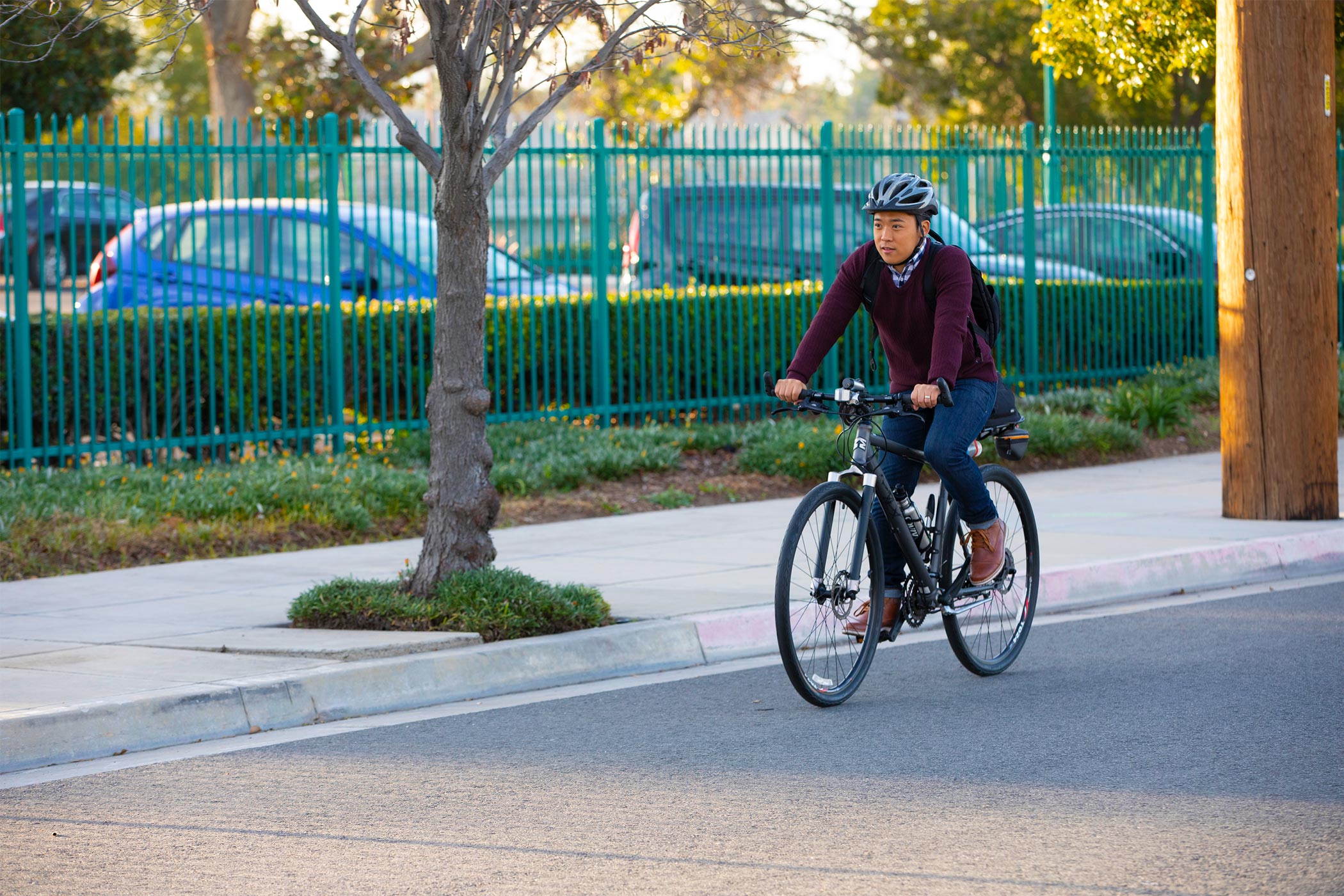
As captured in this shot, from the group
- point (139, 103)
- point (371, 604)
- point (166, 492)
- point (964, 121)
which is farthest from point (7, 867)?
point (139, 103)

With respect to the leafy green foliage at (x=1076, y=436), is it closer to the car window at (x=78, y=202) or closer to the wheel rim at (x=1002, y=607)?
the wheel rim at (x=1002, y=607)

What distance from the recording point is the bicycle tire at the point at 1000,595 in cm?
711

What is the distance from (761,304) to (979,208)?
8.21ft

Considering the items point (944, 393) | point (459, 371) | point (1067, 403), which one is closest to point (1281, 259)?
point (1067, 403)

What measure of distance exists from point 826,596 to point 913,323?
1.10 m

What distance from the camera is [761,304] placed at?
48.6ft

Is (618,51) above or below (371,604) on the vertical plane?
above

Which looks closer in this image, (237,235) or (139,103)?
(237,235)

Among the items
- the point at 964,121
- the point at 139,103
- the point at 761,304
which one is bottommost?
the point at 761,304

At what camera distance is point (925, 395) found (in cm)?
643

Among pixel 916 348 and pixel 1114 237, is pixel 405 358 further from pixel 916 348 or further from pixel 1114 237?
pixel 1114 237

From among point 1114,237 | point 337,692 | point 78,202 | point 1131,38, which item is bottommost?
point 337,692

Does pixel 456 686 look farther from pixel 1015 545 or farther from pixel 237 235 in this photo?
pixel 237 235

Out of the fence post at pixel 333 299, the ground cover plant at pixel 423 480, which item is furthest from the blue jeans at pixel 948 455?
the fence post at pixel 333 299
